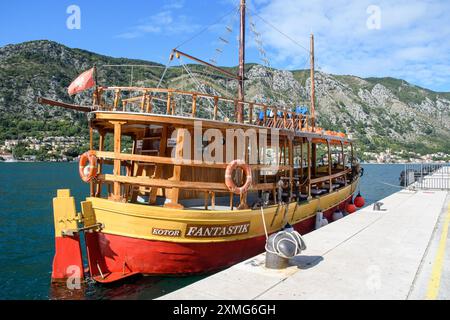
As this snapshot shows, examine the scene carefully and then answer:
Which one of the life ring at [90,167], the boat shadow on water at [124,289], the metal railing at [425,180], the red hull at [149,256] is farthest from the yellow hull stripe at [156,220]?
the metal railing at [425,180]

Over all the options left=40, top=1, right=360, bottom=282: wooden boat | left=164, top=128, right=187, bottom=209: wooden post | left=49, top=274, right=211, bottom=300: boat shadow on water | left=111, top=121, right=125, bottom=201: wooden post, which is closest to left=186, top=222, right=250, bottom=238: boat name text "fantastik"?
left=40, top=1, right=360, bottom=282: wooden boat

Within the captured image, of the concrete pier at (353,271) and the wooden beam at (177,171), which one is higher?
the wooden beam at (177,171)

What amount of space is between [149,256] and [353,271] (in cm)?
519

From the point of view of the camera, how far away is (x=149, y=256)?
930 cm

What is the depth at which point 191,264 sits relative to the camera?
969 centimetres

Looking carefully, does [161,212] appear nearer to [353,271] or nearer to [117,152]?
[117,152]

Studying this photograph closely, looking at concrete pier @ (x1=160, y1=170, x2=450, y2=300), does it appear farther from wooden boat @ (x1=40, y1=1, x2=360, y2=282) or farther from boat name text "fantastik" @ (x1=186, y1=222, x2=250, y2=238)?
wooden boat @ (x1=40, y1=1, x2=360, y2=282)

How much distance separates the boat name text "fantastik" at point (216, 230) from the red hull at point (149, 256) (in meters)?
0.30

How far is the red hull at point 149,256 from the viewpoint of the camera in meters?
9.27

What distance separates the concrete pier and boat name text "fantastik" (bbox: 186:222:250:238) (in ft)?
6.07

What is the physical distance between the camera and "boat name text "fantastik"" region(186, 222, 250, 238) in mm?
9383

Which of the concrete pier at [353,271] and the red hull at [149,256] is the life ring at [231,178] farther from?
the concrete pier at [353,271]
